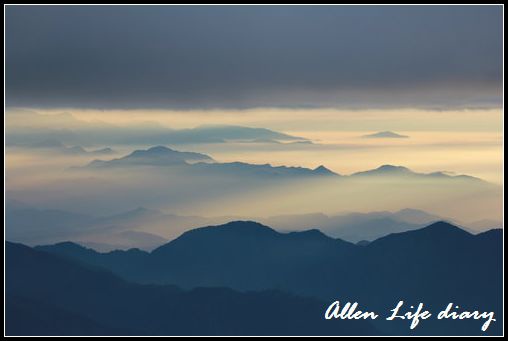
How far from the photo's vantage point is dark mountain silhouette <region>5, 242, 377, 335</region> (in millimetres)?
29031

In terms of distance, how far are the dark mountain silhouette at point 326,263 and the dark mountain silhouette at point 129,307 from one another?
0.63 meters

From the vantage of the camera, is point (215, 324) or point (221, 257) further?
point (221, 257)

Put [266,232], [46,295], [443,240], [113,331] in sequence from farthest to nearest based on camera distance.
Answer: [443,240] < [266,232] < [46,295] < [113,331]

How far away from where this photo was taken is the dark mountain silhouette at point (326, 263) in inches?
1241

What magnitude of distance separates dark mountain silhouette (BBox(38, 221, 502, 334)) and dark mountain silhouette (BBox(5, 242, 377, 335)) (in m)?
0.63

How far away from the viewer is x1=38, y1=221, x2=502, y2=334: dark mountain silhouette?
103ft

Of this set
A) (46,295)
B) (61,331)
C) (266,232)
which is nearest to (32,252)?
(46,295)

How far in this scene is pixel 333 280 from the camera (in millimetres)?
32406

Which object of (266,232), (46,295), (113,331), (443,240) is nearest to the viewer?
(113,331)

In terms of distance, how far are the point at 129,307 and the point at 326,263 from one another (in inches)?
355

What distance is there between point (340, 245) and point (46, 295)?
1313 centimetres

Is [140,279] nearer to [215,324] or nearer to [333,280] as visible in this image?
[215,324]

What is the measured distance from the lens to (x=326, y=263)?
33375mm

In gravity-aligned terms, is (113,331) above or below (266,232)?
below
